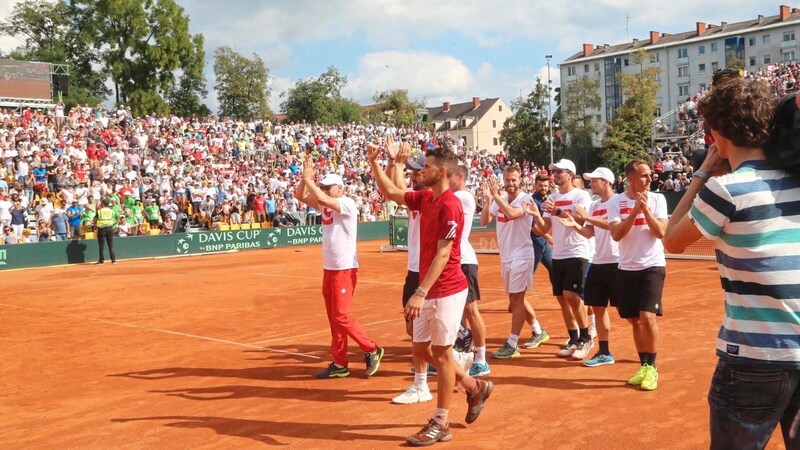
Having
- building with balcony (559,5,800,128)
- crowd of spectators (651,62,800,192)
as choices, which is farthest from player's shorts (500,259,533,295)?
building with balcony (559,5,800,128)

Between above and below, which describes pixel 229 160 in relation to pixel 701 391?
above

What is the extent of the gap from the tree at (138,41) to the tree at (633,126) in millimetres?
38496

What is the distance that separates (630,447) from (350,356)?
14.7 feet

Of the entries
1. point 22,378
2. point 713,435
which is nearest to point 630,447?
point 713,435

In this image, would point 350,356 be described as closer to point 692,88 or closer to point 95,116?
point 95,116

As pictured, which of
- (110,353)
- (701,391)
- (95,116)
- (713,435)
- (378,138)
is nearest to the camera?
(713,435)

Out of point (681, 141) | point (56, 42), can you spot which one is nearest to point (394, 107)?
point (56, 42)

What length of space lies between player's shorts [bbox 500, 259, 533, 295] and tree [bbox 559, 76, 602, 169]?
70.4m

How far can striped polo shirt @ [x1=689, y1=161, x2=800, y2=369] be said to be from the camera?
2.90 m

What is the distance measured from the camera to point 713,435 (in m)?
3.07

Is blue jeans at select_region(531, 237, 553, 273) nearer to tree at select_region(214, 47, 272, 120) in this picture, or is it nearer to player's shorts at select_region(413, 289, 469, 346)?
player's shorts at select_region(413, 289, 469, 346)

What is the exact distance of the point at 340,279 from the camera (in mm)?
8086

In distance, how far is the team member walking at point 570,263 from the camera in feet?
28.4

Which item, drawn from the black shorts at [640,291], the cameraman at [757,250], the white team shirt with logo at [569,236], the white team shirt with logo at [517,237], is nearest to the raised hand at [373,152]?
the white team shirt with logo at [517,237]
